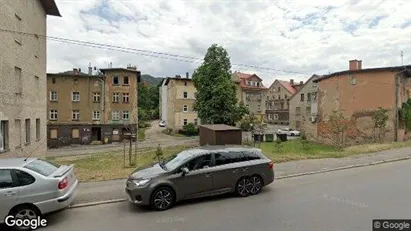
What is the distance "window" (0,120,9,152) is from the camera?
513 inches

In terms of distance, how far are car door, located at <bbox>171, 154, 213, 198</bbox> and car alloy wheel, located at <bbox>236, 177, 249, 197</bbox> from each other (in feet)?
2.74

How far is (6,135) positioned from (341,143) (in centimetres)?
2462

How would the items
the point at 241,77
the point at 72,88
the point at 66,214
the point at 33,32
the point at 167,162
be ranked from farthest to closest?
the point at 241,77 < the point at 72,88 < the point at 33,32 < the point at 167,162 < the point at 66,214

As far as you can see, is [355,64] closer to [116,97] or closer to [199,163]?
[199,163]

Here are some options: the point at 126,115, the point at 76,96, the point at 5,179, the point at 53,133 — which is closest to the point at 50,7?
the point at 5,179

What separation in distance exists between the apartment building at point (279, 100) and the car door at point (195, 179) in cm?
6155

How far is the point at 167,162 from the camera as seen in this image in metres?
8.32

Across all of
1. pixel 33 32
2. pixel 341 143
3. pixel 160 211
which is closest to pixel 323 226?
pixel 160 211

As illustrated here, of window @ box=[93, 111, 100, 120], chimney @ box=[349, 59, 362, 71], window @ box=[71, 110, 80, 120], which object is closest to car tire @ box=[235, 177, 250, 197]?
chimney @ box=[349, 59, 362, 71]

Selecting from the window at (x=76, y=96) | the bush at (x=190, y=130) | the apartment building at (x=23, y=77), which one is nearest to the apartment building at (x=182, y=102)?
the bush at (x=190, y=130)

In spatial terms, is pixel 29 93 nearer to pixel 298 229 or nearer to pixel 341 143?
pixel 298 229

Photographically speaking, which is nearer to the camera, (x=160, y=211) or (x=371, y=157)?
(x=160, y=211)

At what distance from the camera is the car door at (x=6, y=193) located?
586 centimetres

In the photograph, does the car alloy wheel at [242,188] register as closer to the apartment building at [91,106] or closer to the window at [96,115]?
the apartment building at [91,106]
